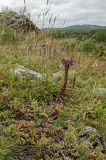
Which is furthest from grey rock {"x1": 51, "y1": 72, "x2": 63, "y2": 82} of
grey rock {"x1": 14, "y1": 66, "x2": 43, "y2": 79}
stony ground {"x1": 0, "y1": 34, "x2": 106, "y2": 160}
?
grey rock {"x1": 14, "y1": 66, "x2": 43, "y2": 79}

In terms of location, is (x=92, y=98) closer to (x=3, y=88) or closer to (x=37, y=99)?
(x=37, y=99)

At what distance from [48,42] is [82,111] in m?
3.25

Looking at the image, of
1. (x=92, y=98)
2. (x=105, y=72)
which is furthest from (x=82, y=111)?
(x=105, y=72)

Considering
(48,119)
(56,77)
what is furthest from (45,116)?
(56,77)

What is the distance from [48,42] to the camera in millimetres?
8570

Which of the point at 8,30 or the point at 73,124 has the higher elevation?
the point at 8,30

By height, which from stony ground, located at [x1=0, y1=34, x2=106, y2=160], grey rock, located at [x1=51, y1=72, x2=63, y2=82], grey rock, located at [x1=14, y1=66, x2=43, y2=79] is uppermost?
grey rock, located at [x1=14, y1=66, x2=43, y2=79]

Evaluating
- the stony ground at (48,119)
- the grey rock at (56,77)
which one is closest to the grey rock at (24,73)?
the stony ground at (48,119)

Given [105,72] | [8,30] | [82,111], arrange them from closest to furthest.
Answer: [82,111] < [105,72] < [8,30]

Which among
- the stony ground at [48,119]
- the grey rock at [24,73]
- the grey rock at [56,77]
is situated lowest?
the stony ground at [48,119]

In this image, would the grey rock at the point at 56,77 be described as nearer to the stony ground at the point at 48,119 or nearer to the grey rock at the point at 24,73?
the stony ground at the point at 48,119

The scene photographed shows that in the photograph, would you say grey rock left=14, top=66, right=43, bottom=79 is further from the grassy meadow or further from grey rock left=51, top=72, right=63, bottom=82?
grey rock left=51, top=72, right=63, bottom=82

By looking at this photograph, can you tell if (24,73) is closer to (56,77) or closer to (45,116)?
(56,77)

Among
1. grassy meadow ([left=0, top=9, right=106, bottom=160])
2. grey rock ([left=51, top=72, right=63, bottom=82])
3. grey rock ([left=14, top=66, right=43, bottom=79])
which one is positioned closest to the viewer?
grassy meadow ([left=0, top=9, right=106, bottom=160])
